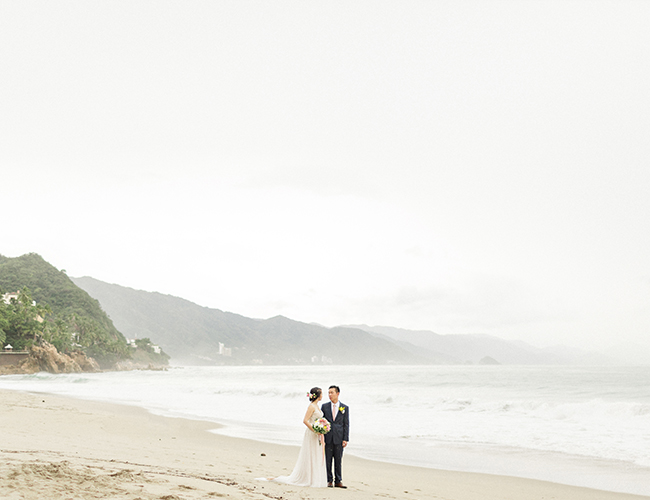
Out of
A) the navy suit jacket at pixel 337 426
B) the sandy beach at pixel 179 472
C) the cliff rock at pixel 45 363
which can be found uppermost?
the navy suit jacket at pixel 337 426

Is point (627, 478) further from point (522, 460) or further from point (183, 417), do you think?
point (183, 417)

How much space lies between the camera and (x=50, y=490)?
521 cm

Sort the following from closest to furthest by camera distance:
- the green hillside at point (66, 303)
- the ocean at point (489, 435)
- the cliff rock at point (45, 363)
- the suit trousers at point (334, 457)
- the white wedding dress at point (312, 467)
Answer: the white wedding dress at point (312, 467)
the suit trousers at point (334, 457)
the ocean at point (489, 435)
the cliff rock at point (45, 363)
the green hillside at point (66, 303)

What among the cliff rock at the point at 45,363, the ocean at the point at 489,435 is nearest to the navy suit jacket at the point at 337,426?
the ocean at the point at 489,435

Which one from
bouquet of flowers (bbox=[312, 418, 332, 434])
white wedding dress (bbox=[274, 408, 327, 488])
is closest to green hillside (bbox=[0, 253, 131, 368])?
white wedding dress (bbox=[274, 408, 327, 488])

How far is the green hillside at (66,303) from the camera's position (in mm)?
107062

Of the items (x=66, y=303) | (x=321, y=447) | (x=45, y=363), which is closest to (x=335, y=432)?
(x=321, y=447)

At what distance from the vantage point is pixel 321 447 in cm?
773

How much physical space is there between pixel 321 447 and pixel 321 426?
1.26ft

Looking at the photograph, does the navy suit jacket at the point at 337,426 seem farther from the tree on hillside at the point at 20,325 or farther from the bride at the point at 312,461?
the tree on hillside at the point at 20,325

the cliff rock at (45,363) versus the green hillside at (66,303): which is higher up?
the green hillside at (66,303)

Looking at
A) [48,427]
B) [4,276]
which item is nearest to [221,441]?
[48,427]

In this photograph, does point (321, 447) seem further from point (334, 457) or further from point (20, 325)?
point (20, 325)

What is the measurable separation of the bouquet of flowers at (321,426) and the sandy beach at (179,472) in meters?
0.85
